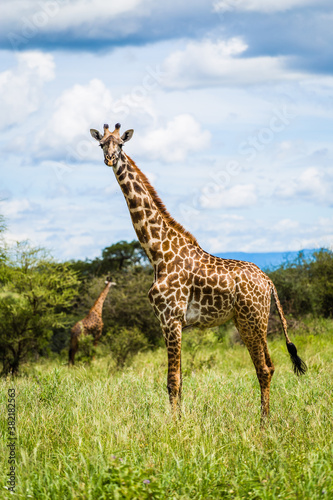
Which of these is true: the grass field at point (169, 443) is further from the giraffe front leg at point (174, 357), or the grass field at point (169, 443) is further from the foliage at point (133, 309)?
the foliage at point (133, 309)

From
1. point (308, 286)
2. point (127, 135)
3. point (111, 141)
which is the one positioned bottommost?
point (308, 286)

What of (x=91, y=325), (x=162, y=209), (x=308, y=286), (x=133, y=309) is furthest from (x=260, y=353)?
(x=308, y=286)

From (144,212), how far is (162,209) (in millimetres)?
309

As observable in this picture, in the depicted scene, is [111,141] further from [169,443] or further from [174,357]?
[169,443]

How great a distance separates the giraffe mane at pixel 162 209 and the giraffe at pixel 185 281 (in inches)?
0.5

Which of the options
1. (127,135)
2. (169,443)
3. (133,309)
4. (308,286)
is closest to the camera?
(169,443)

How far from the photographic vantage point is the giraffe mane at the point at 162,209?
745 cm

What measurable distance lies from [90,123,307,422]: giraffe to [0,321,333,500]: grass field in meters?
0.68

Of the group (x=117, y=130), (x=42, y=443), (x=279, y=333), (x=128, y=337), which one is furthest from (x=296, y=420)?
(x=279, y=333)

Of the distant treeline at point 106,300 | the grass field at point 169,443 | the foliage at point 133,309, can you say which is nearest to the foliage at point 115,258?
the distant treeline at point 106,300

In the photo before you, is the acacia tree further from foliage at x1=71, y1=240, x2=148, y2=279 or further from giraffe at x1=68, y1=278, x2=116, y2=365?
foliage at x1=71, y1=240, x2=148, y2=279

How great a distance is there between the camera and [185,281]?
23.5ft

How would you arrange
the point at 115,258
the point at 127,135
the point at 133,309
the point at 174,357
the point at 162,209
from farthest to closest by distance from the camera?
the point at 115,258, the point at 133,309, the point at 162,209, the point at 127,135, the point at 174,357

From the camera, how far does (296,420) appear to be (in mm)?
6402
